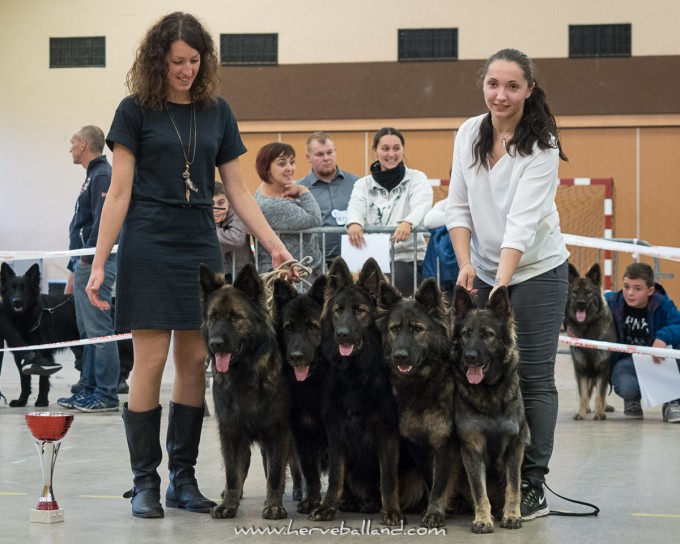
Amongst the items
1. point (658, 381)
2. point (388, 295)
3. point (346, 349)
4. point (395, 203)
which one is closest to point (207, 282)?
point (346, 349)

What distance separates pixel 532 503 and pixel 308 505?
35.3 inches

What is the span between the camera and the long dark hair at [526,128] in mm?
3695

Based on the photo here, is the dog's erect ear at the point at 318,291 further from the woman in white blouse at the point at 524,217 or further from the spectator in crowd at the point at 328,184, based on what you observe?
the spectator in crowd at the point at 328,184

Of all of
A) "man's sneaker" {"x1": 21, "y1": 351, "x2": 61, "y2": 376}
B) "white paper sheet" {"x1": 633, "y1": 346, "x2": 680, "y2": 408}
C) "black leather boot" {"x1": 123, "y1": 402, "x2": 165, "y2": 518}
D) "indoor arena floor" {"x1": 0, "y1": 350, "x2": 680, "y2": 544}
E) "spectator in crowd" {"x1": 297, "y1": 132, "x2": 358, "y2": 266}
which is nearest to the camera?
"indoor arena floor" {"x1": 0, "y1": 350, "x2": 680, "y2": 544}

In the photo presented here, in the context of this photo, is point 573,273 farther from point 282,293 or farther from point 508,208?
point 282,293


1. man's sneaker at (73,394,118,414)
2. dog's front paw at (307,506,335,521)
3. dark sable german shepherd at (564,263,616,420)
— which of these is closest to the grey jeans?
dog's front paw at (307,506,335,521)

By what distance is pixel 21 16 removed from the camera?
1593 cm

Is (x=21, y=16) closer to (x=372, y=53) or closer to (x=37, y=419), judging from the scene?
(x=372, y=53)

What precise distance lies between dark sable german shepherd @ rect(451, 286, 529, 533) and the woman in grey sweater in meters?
2.96

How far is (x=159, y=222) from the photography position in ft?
12.4

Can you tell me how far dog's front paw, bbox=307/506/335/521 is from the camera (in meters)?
3.72

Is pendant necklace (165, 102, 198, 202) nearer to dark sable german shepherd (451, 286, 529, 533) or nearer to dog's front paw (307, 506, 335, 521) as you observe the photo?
dark sable german shepherd (451, 286, 529, 533)

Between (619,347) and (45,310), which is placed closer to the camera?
(619,347)

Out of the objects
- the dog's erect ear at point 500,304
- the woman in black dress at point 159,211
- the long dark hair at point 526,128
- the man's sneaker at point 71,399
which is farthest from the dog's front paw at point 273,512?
the man's sneaker at point 71,399
